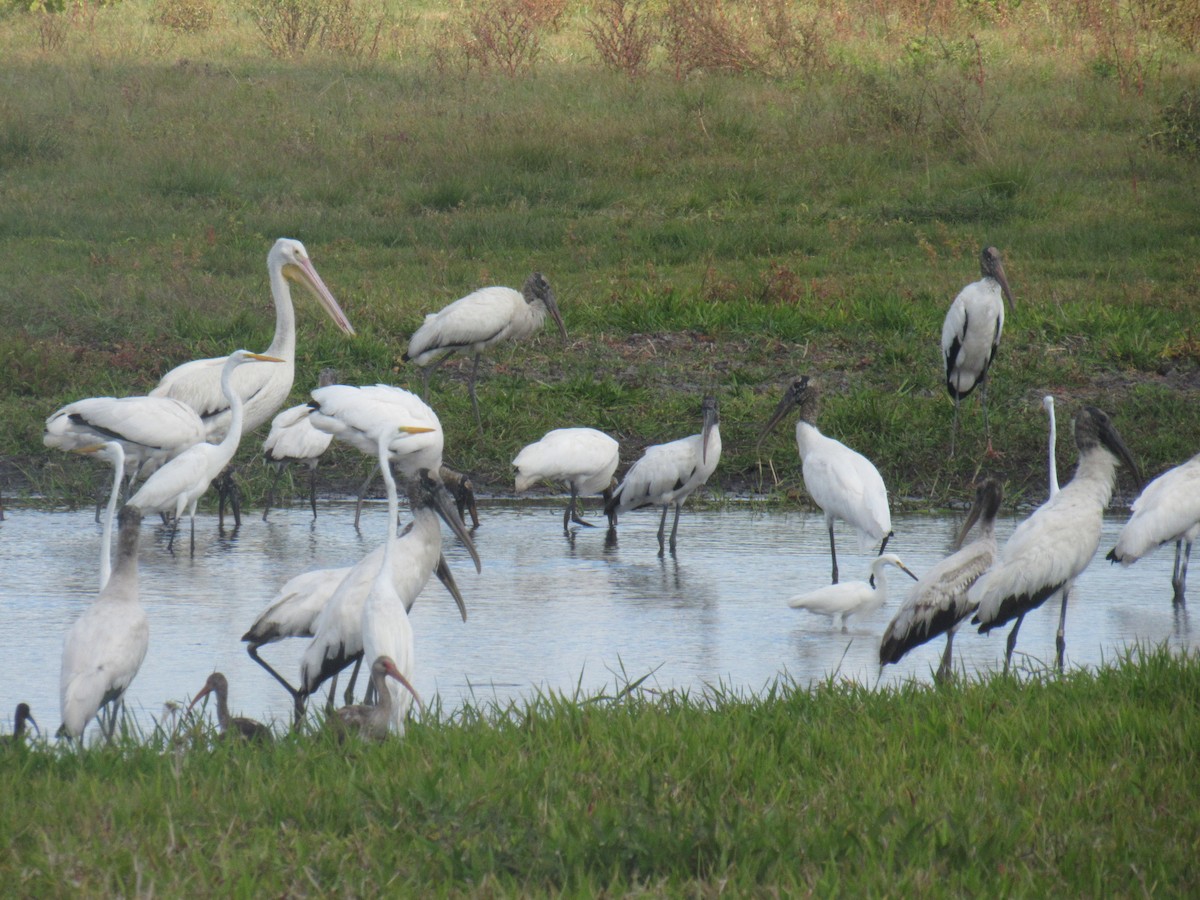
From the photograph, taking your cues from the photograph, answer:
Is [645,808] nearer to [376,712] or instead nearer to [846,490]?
[376,712]

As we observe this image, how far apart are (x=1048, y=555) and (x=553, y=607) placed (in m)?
2.14

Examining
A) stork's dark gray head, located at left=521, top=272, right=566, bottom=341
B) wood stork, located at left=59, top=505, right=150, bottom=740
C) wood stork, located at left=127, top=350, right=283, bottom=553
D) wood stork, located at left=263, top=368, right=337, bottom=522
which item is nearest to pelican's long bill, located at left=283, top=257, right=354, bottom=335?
wood stork, located at left=263, top=368, right=337, bottom=522

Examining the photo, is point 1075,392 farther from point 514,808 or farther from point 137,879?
point 137,879

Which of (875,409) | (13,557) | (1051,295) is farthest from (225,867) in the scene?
(1051,295)

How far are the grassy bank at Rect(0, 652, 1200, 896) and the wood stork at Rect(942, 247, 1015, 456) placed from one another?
19.8ft

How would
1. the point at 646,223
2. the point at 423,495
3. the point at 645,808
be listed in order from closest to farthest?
1. the point at 645,808
2. the point at 423,495
3. the point at 646,223

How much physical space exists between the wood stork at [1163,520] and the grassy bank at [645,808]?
243cm

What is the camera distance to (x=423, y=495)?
226 inches

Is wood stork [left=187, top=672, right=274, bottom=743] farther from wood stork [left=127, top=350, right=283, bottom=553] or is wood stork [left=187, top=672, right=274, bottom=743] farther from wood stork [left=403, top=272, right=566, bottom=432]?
wood stork [left=403, top=272, right=566, bottom=432]

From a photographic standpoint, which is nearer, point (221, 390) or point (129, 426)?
point (129, 426)

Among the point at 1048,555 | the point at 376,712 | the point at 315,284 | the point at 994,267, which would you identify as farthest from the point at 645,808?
the point at 994,267

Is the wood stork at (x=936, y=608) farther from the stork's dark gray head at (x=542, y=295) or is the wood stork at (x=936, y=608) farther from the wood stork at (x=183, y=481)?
the stork's dark gray head at (x=542, y=295)

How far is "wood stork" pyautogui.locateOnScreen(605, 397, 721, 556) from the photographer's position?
879 cm

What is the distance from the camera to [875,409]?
1038 cm
